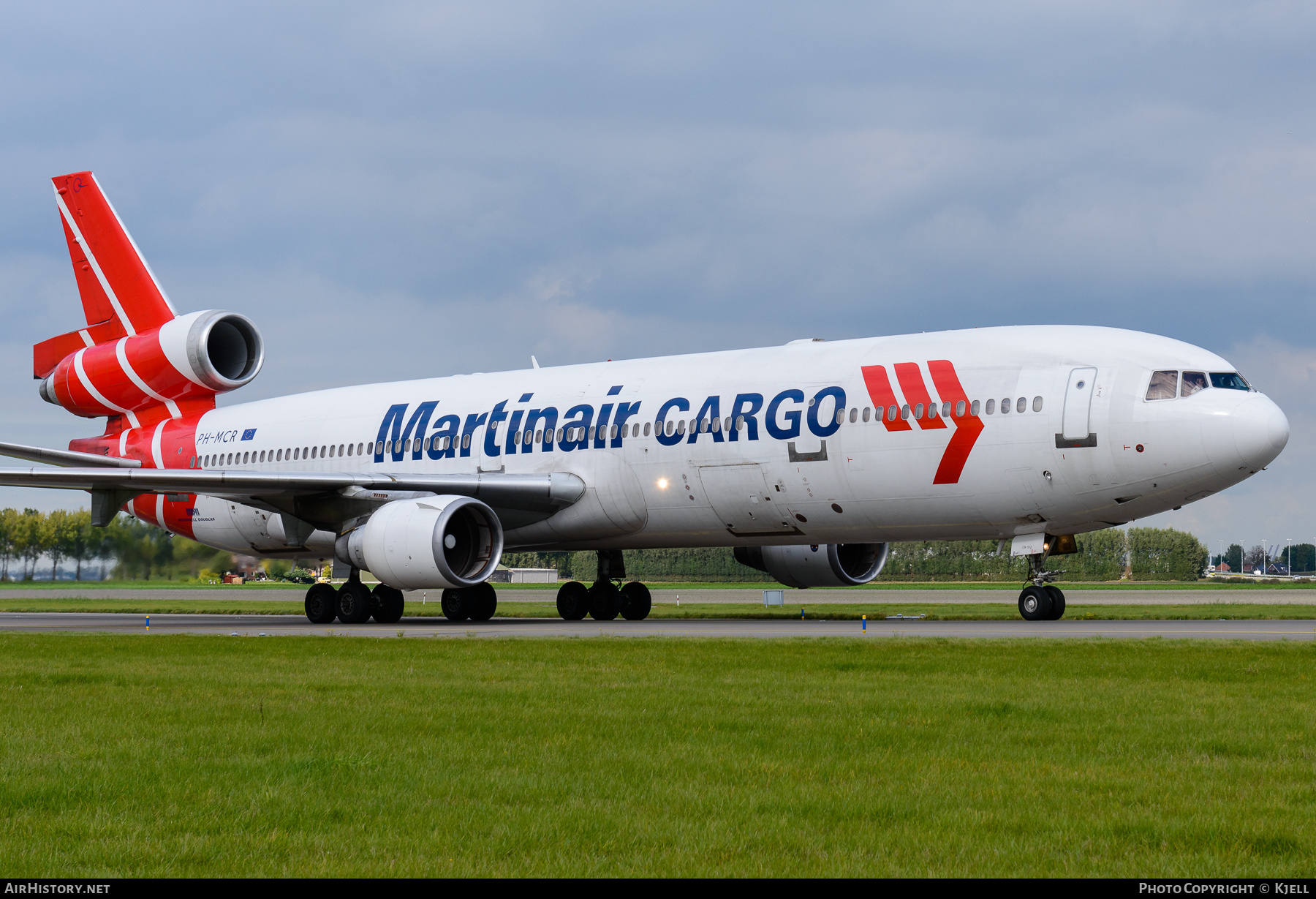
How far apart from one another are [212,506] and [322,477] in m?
7.15

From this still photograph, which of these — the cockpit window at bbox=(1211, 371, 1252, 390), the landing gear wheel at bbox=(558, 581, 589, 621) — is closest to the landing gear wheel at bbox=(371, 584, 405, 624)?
the landing gear wheel at bbox=(558, 581, 589, 621)

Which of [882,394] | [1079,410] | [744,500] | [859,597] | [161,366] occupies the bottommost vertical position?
[859,597]

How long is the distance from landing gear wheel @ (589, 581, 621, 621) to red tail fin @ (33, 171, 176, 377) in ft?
41.9

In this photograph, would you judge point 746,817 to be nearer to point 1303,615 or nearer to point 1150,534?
point 1303,615

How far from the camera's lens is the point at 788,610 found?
99.2 feet

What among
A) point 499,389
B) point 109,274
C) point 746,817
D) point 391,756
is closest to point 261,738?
point 391,756

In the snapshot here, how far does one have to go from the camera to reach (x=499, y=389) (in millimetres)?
26391

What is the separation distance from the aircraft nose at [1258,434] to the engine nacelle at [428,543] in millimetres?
11860

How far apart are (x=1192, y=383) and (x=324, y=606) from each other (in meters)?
15.5

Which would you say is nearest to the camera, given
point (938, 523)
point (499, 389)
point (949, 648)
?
point (949, 648)

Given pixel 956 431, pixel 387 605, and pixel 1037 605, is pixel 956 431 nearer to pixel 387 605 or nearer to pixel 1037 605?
pixel 1037 605

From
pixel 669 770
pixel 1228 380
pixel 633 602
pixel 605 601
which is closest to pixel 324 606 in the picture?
pixel 605 601

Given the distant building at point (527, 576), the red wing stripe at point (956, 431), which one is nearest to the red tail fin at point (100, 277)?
the red wing stripe at point (956, 431)
